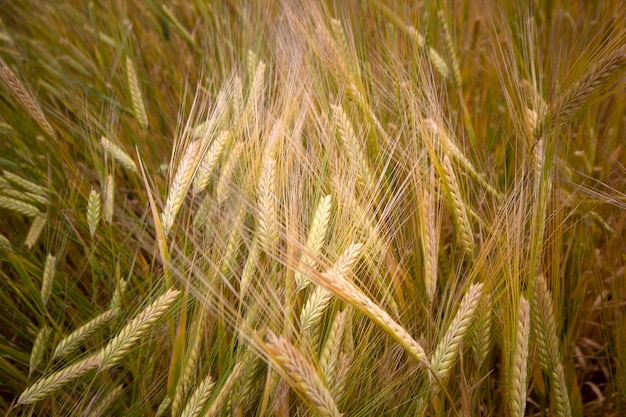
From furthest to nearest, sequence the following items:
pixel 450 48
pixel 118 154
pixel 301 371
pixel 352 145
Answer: pixel 450 48 → pixel 118 154 → pixel 352 145 → pixel 301 371

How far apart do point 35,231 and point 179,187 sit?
52cm

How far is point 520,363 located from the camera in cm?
75

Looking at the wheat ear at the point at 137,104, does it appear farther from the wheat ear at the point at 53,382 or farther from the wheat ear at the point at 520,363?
the wheat ear at the point at 520,363

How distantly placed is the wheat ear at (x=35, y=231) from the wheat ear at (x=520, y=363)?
110 cm

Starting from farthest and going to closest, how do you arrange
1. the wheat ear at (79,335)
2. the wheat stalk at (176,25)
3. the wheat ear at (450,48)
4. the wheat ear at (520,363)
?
the wheat stalk at (176,25) → the wheat ear at (450,48) → the wheat ear at (79,335) → the wheat ear at (520,363)

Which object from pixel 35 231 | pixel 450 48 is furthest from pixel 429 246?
pixel 35 231

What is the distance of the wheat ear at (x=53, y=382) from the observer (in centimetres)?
86

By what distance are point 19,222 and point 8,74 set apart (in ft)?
1.74

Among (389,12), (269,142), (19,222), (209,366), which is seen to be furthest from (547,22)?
(19,222)

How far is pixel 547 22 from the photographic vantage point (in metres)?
1.47

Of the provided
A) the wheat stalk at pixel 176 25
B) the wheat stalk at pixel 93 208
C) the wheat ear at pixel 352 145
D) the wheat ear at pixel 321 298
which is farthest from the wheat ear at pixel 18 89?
the wheat ear at pixel 321 298

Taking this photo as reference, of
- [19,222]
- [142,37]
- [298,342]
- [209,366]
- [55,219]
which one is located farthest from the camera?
[142,37]

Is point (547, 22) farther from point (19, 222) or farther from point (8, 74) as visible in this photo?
point (19, 222)

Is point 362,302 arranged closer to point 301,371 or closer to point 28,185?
point 301,371
